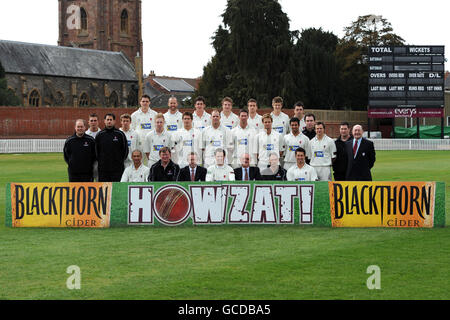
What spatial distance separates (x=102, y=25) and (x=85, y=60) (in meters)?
10.1

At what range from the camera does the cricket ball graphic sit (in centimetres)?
1165

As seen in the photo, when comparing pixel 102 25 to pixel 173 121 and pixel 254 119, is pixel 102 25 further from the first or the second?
pixel 254 119

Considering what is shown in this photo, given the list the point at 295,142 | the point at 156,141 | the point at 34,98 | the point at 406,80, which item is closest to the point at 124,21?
the point at 34,98

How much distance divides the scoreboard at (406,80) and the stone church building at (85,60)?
38.2 metres

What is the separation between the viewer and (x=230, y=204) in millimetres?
11633

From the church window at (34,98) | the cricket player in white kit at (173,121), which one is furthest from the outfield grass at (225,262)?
the church window at (34,98)

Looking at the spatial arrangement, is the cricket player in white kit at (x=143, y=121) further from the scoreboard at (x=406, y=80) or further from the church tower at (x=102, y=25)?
the church tower at (x=102, y=25)

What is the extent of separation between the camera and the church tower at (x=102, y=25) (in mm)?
85500

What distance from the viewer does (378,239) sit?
1039cm

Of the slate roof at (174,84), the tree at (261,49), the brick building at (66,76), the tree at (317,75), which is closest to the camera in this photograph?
the tree at (261,49)

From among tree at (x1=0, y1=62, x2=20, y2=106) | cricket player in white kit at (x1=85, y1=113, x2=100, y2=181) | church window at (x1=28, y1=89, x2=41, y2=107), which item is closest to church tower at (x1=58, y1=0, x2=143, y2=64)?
church window at (x1=28, y1=89, x2=41, y2=107)

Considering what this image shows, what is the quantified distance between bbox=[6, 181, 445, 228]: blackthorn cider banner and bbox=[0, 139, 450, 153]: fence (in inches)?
1191

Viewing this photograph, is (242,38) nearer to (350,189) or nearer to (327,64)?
(327,64)

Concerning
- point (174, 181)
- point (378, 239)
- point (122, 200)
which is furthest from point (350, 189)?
point (122, 200)
